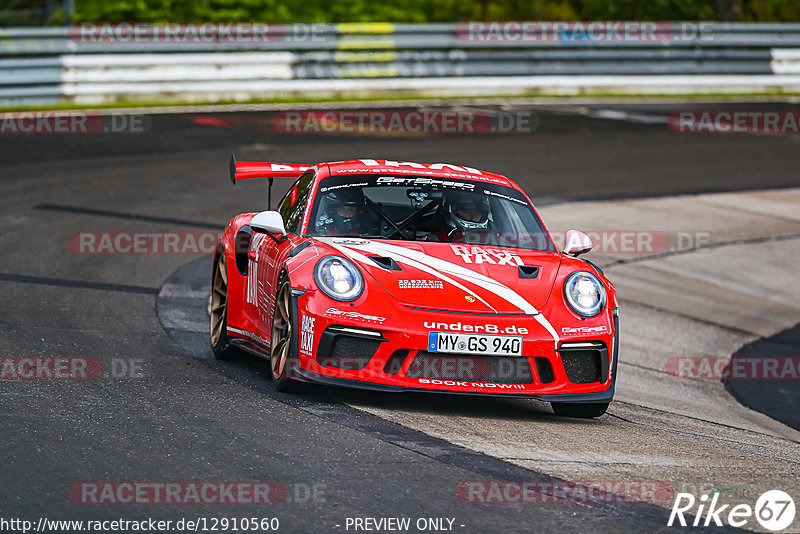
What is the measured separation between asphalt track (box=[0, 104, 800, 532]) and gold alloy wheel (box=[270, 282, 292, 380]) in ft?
0.48

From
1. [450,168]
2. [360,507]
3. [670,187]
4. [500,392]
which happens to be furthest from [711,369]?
[670,187]

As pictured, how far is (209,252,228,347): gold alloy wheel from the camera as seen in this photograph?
805cm

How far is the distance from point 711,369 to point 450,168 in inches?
116

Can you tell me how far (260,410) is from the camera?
20.4 feet

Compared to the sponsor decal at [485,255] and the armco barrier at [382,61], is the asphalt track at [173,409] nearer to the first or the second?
the sponsor decal at [485,255]

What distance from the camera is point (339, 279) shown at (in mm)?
6555

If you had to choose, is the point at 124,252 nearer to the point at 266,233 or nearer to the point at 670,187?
the point at 266,233

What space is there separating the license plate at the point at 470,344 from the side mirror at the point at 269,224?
1.35 metres

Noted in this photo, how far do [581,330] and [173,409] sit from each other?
211 cm
